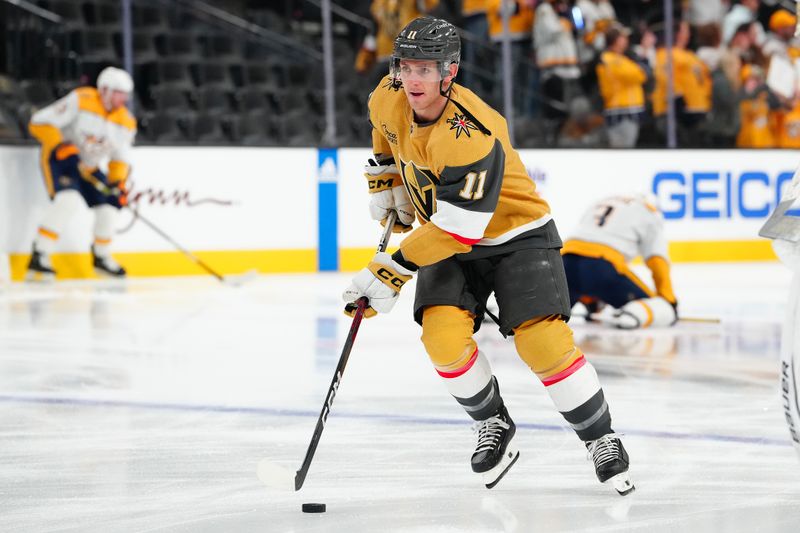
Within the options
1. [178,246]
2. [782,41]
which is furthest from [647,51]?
[178,246]

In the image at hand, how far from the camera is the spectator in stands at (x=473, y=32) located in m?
9.58

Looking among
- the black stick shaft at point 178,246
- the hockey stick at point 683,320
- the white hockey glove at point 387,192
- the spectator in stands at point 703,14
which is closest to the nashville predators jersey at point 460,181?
the white hockey glove at point 387,192

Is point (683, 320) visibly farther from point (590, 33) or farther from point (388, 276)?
point (590, 33)

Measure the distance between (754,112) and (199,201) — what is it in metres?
4.76

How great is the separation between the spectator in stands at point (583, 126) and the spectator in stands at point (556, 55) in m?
0.08

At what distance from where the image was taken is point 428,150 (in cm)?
258

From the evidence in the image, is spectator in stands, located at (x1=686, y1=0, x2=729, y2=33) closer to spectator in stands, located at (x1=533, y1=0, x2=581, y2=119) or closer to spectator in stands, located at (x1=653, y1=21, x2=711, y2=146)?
spectator in stands, located at (x1=653, y1=21, x2=711, y2=146)

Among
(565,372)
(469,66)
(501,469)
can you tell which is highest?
(469,66)

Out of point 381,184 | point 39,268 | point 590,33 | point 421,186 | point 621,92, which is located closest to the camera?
point 421,186

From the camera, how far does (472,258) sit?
2758 millimetres

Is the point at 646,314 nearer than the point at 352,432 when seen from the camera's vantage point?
No

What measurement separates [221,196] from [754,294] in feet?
12.5

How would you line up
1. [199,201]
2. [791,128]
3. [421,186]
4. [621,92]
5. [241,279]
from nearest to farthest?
[421,186]
[241,279]
[199,201]
[621,92]
[791,128]

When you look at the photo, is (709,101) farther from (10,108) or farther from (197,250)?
(10,108)
